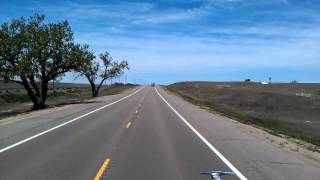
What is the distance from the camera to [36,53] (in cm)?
4503

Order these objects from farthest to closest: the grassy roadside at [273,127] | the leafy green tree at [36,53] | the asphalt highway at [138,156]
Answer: the leafy green tree at [36,53] → the grassy roadside at [273,127] → the asphalt highway at [138,156]

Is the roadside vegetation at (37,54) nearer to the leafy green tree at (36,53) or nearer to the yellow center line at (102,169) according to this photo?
the leafy green tree at (36,53)

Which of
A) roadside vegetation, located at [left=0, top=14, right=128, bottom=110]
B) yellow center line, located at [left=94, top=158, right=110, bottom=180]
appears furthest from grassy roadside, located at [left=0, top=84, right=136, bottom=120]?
yellow center line, located at [left=94, top=158, right=110, bottom=180]

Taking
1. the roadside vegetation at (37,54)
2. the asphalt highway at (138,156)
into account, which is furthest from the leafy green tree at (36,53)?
the asphalt highway at (138,156)

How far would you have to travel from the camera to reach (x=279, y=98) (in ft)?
188

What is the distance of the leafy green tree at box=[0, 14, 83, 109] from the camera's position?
144 feet

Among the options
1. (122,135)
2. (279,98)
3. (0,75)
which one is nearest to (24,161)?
(122,135)

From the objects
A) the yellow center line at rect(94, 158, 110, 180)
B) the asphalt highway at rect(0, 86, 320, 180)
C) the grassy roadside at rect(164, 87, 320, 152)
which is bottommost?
the grassy roadside at rect(164, 87, 320, 152)

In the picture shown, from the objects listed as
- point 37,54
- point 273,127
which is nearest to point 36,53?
point 37,54

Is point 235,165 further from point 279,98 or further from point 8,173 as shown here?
point 279,98

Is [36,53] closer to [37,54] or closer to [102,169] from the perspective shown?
[37,54]

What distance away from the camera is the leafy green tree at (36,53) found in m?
43.9

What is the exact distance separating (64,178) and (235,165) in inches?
167

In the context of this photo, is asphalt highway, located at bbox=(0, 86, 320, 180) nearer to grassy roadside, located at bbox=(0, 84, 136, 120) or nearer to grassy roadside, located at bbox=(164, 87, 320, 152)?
grassy roadside, located at bbox=(164, 87, 320, 152)
